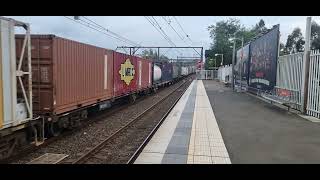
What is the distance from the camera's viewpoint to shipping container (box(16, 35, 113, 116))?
33.9 feet

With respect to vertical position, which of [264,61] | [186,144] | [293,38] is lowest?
[186,144]

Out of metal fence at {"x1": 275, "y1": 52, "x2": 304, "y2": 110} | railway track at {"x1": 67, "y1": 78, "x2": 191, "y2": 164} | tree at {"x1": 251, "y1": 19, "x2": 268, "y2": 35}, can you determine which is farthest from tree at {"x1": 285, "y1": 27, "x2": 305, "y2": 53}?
railway track at {"x1": 67, "y1": 78, "x2": 191, "y2": 164}

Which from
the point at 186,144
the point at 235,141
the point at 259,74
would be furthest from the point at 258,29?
the point at 186,144

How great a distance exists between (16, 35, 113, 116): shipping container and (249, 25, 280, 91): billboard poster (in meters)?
10.9

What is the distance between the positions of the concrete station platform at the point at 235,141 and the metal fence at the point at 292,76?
1.87m

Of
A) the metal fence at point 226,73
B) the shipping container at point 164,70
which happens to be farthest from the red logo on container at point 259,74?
the metal fence at point 226,73

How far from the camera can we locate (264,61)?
23578 millimetres

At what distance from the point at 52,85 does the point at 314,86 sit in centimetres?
1057

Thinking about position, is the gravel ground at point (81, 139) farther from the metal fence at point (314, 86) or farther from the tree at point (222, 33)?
the tree at point (222, 33)

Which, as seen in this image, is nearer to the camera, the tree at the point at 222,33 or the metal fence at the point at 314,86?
the metal fence at the point at 314,86

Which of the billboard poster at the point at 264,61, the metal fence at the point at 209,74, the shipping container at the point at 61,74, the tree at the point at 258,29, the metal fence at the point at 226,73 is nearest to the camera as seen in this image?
the shipping container at the point at 61,74

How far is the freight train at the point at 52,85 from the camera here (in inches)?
323

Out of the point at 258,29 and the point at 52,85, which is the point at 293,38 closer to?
the point at 258,29
